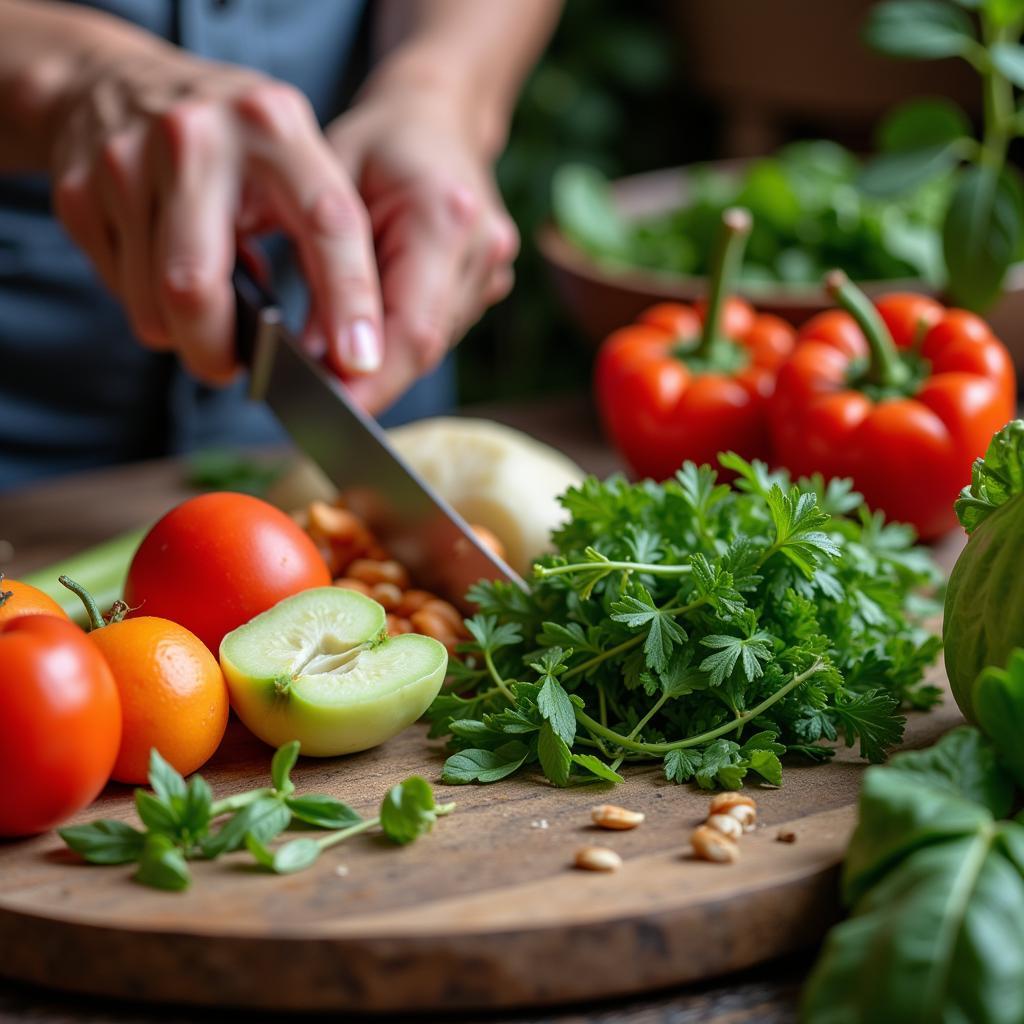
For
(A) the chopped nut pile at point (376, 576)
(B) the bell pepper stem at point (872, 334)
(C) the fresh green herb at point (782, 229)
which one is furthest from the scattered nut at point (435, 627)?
(C) the fresh green herb at point (782, 229)

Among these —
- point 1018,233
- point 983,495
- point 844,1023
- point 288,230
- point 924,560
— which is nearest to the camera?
point 844,1023

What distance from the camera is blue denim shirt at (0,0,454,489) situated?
2.03 metres

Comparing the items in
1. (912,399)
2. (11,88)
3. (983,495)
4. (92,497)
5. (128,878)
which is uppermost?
(11,88)

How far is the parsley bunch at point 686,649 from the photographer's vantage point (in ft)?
3.72

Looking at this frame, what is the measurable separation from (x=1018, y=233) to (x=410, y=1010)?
1426 mm

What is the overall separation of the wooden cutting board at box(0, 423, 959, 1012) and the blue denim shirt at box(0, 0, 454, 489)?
47.2 inches

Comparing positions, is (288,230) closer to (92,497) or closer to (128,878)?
(92,497)

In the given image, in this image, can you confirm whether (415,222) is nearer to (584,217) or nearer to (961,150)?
(584,217)

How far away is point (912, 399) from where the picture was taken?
172 cm

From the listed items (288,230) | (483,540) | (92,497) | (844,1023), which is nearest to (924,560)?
(483,540)

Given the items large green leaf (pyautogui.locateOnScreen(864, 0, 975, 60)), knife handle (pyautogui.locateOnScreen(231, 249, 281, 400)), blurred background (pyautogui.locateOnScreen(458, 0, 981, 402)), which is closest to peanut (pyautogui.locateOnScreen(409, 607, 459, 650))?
knife handle (pyautogui.locateOnScreen(231, 249, 281, 400))

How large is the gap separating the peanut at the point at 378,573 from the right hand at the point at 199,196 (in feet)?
0.89

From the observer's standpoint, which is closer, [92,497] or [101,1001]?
[101,1001]

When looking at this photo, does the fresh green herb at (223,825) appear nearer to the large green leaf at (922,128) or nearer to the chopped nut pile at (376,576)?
the chopped nut pile at (376,576)
